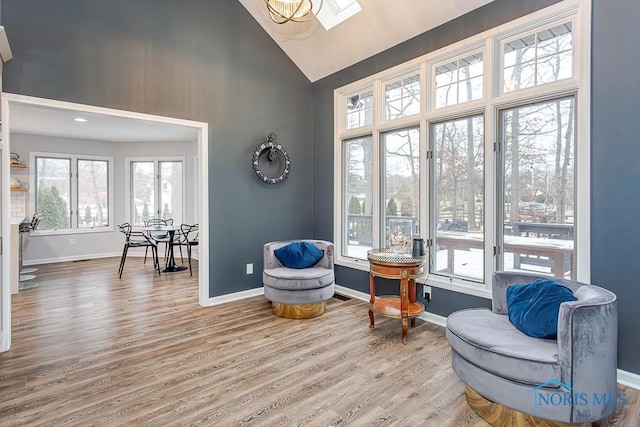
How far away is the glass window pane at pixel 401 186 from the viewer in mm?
3611

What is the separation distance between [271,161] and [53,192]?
5192mm

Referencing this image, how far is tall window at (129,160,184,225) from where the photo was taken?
7.19m

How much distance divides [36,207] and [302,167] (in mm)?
5521

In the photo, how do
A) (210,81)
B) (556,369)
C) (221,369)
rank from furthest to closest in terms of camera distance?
1. (210,81)
2. (221,369)
3. (556,369)

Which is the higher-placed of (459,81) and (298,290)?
(459,81)

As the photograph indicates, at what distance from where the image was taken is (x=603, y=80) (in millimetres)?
2322

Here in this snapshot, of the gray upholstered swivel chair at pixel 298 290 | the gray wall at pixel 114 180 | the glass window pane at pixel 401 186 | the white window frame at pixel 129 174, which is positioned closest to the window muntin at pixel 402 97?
the glass window pane at pixel 401 186

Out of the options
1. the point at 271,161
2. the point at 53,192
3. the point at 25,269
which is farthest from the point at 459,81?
the point at 53,192

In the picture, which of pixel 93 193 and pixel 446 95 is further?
pixel 93 193

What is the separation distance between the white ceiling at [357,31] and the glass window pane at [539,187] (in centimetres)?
118

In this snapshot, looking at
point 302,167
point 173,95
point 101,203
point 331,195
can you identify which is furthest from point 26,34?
point 101,203

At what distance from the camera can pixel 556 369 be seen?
161 centimetres

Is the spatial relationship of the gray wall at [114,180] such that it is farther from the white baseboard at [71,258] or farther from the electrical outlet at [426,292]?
the electrical outlet at [426,292]

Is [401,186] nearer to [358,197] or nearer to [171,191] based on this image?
[358,197]
